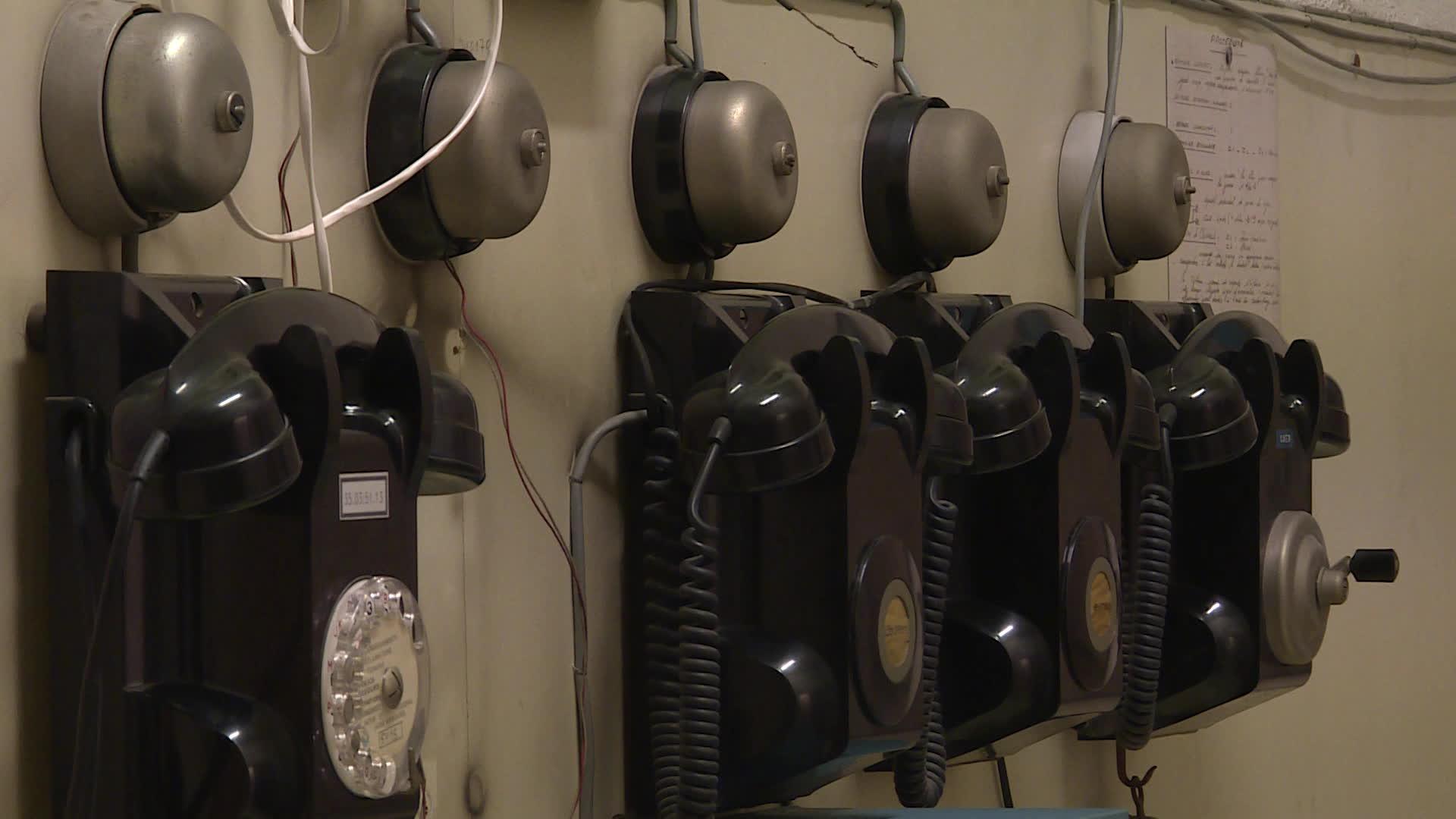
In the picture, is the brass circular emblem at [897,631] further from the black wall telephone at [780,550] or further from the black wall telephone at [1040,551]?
the black wall telephone at [1040,551]

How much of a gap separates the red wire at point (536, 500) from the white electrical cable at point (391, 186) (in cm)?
10

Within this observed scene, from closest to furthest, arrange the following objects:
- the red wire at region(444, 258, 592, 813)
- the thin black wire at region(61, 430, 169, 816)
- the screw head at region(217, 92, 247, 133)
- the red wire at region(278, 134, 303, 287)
Result: 1. the thin black wire at region(61, 430, 169, 816)
2. the screw head at region(217, 92, 247, 133)
3. the red wire at region(278, 134, 303, 287)
4. the red wire at region(444, 258, 592, 813)

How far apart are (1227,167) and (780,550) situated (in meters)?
0.90

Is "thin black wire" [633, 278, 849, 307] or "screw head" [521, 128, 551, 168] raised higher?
"screw head" [521, 128, 551, 168]

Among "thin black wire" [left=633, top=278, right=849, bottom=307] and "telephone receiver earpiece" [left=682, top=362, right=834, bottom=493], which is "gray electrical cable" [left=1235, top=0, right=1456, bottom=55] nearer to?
"thin black wire" [left=633, top=278, right=849, bottom=307]

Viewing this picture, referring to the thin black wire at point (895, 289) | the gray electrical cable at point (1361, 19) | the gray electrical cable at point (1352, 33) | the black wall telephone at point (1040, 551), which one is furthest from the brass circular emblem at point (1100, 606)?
the gray electrical cable at point (1361, 19)

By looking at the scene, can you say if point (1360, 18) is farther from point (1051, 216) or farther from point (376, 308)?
point (376, 308)

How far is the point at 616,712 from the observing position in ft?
4.14

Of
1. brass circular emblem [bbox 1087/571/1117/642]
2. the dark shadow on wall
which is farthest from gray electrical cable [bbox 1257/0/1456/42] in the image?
the dark shadow on wall

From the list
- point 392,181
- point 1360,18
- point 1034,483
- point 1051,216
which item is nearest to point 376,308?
point 392,181

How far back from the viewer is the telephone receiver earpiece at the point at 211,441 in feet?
2.68

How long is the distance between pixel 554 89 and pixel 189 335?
40 centimetres

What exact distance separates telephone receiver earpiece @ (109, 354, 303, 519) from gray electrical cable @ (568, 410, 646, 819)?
374 mm

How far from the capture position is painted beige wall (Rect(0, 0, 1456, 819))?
3.31ft
